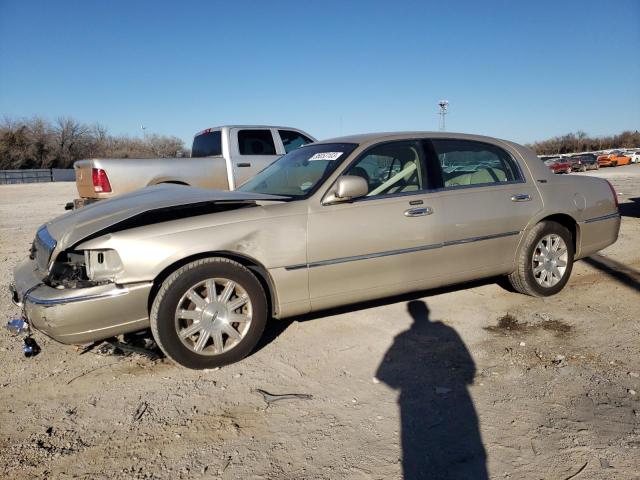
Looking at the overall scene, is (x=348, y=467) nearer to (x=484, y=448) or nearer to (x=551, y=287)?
(x=484, y=448)

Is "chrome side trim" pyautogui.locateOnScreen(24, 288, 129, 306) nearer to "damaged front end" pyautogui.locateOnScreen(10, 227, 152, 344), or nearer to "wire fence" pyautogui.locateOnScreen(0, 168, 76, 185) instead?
"damaged front end" pyautogui.locateOnScreen(10, 227, 152, 344)

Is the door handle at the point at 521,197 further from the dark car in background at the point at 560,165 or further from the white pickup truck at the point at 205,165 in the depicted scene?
the dark car in background at the point at 560,165

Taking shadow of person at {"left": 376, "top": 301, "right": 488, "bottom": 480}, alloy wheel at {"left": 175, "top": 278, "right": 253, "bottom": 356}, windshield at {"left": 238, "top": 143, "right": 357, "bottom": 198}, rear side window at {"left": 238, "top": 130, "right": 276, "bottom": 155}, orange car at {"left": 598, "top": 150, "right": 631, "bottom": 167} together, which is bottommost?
shadow of person at {"left": 376, "top": 301, "right": 488, "bottom": 480}

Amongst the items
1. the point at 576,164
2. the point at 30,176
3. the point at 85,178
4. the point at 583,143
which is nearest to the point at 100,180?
the point at 85,178

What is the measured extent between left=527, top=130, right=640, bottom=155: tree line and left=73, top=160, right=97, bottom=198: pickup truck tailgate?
327 feet

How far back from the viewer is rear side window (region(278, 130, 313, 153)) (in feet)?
29.7

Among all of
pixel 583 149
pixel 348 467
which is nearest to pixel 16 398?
pixel 348 467

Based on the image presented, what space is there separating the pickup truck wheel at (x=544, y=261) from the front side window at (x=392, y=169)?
4.37 feet

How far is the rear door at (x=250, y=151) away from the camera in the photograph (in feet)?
27.4

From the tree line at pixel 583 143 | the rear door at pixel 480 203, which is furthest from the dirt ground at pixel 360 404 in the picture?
the tree line at pixel 583 143

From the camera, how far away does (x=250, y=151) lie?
341 inches

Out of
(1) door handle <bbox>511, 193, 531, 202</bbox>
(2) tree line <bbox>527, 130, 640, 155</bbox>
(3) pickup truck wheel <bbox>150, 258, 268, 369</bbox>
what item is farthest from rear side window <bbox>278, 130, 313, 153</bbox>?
(2) tree line <bbox>527, 130, 640, 155</bbox>

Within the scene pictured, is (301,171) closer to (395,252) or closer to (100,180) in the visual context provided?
(395,252)

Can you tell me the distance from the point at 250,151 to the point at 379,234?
217 inches
